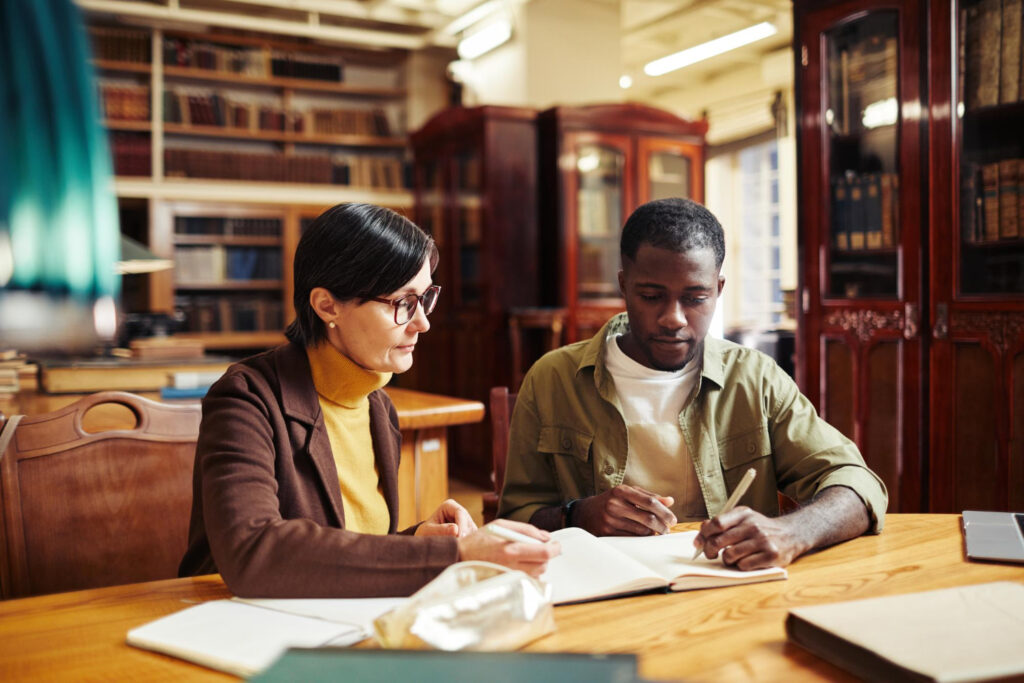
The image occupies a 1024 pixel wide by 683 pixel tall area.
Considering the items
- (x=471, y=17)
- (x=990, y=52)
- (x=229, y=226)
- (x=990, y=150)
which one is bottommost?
(x=990, y=150)

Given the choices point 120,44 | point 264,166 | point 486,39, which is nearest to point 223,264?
point 264,166

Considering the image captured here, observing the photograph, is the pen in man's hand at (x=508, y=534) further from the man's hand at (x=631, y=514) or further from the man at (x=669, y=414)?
the man at (x=669, y=414)

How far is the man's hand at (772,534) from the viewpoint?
108 centimetres

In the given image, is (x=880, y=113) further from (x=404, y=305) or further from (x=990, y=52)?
(x=404, y=305)

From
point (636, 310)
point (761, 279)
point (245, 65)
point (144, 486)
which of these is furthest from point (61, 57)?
point (761, 279)

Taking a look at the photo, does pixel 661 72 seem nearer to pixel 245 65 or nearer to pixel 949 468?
pixel 245 65

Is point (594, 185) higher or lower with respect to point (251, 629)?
higher

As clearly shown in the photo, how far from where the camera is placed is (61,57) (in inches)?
163

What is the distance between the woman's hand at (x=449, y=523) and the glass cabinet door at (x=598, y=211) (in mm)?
3853

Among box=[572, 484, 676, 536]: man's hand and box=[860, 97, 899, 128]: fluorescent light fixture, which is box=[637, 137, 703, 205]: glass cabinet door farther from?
box=[572, 484, 676, 536]: man's hand

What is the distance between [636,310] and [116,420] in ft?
5.75

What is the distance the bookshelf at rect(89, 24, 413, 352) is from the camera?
5844 mm

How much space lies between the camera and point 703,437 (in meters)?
1.52

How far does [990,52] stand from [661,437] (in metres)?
2.24
